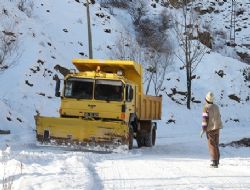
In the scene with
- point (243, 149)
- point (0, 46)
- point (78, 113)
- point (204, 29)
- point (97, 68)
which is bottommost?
point (243, 149)

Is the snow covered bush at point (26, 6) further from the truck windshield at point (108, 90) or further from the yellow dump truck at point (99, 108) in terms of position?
the truck windshield at point (108, 90)

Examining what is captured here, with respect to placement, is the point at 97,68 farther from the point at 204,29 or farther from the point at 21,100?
the point at 204,29

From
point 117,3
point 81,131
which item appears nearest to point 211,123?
point 81,131

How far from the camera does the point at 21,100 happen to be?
29469mm

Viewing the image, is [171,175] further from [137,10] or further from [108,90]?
[137,10]

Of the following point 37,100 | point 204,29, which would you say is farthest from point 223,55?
point 37,100

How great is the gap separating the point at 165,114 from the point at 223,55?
15951 millimetres

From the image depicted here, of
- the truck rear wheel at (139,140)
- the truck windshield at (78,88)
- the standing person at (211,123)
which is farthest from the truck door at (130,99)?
Result: the standing person at (211,123)

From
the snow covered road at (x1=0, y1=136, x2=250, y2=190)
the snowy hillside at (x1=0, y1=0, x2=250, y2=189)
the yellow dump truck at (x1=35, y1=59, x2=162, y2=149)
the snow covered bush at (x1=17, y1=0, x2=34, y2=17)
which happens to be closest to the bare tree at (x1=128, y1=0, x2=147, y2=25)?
the snowy hillside at (x1=0, y1=0, x2=250, y2=189)

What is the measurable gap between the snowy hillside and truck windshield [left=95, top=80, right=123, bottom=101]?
189 centimetres

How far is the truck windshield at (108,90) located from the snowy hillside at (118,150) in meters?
1.89

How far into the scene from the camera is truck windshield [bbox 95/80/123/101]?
17031 mm

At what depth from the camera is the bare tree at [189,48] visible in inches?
1694

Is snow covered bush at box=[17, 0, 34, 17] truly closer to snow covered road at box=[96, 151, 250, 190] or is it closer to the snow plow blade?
the snow plow blade
